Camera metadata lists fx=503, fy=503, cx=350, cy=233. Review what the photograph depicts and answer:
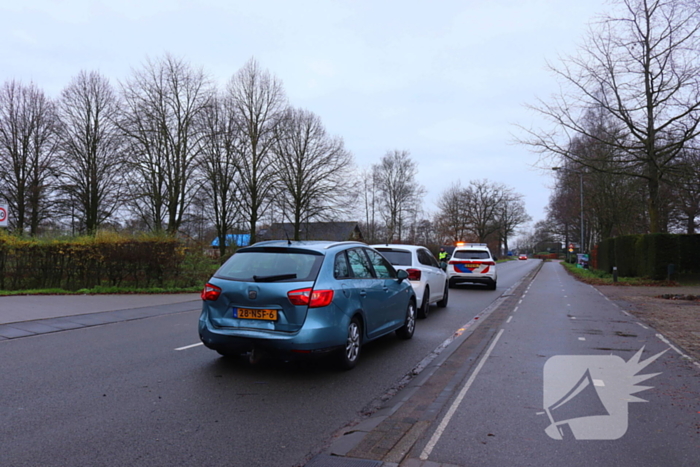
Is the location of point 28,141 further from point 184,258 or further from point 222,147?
point 184,258

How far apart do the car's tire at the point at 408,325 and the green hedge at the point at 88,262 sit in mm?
10499

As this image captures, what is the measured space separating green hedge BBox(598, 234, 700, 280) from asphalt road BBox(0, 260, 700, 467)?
691 inches

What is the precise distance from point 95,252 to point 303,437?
14.7 metres

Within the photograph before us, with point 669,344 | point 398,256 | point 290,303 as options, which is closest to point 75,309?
point 398,256

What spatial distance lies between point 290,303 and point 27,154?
35.8 m

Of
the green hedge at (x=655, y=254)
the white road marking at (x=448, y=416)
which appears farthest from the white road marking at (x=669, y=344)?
the green hedge at (x=655, y=254)

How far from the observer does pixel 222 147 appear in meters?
34.7

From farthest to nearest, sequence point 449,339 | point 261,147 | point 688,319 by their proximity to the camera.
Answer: point 261,147, point 688,319, point 449,339

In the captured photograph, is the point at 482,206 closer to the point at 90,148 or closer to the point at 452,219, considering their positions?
the point at 452,219

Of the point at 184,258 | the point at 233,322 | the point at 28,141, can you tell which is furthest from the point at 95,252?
the point at 28,141

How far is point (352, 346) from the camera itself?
6.33 metres

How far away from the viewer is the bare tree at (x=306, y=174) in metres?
37.0

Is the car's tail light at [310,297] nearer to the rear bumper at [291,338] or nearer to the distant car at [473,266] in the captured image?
the rear bumper at [291,338]

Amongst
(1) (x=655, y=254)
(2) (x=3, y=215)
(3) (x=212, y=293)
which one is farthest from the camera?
(1) (x=655, y=254)
